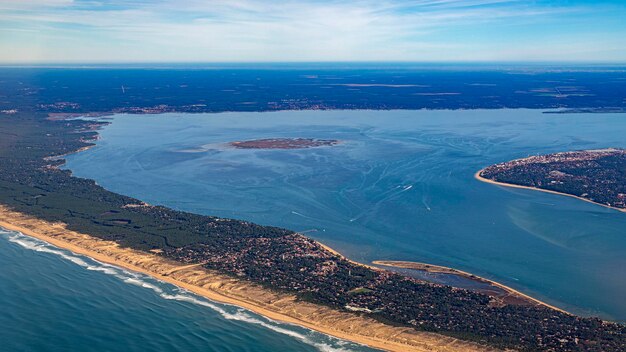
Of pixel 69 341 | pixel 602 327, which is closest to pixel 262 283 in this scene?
pixel 69 341

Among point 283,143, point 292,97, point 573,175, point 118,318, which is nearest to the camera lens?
point 118,318

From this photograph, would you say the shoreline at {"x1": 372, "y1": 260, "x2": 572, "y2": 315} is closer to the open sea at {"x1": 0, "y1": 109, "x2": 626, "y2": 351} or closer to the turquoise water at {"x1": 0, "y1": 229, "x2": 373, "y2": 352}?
the open sea at {"x1": 0, "y1": 109, "x2": 626, "y2": 351}

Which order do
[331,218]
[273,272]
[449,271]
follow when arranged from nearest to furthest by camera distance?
[273,272], [449,271], [331,218]

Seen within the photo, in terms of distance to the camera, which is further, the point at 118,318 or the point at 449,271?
the point at 449,271

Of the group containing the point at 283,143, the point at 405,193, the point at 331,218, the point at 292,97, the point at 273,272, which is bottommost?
the point at 273,272

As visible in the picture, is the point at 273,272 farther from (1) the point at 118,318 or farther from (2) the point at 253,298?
(1) the point at 118,318

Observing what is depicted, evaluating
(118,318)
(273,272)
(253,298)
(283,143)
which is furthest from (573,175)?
(118,318)

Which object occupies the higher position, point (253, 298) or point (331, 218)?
point (331, 218)
